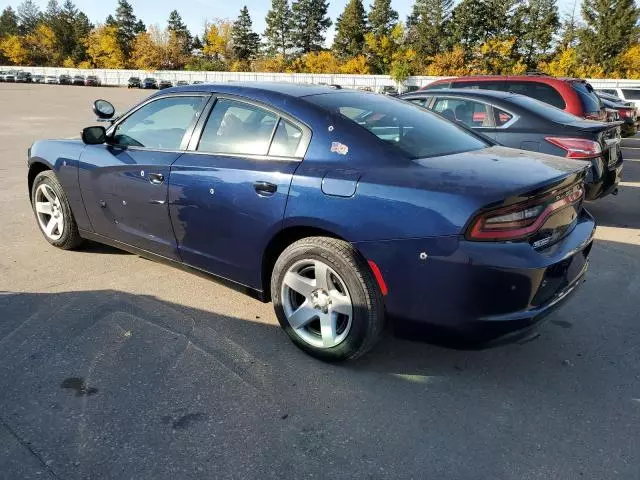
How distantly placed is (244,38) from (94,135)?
9268 cm

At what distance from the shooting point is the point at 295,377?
2908mm

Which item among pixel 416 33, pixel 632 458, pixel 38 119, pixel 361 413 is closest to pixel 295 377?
pixel 361 413

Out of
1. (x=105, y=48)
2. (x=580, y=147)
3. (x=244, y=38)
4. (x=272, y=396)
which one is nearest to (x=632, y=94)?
(x=580, y=147)

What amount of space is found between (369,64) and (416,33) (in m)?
8.79

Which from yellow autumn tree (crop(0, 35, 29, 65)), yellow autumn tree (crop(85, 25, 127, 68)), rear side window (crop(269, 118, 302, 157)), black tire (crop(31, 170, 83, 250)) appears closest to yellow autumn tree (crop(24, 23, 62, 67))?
yellow autumn tree (crop(0, 35, 29, 65))

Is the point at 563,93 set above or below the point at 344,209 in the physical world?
above

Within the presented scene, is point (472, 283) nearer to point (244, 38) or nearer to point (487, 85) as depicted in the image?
point (487, 85)

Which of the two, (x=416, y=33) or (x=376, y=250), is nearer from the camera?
(x=376, y=250)

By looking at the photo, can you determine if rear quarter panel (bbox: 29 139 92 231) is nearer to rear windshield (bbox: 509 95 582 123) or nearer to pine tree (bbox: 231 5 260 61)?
rear windshield (bbox: 509 95 582 123)

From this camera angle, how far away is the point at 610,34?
195 ft

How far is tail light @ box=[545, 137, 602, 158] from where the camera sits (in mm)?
5635

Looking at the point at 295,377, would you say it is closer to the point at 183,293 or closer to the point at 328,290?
the point at 328,290

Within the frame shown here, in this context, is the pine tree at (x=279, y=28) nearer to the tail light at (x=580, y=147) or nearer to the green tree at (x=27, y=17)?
the green tree at (x=27, y=17)

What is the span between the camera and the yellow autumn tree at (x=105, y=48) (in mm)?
85000
